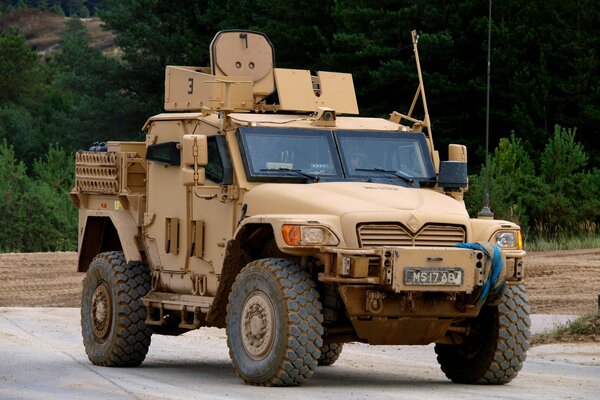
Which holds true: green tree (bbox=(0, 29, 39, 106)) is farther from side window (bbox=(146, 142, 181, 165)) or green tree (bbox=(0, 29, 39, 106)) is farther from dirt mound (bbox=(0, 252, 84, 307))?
side window (bbox=(146, 142, 181, 165))

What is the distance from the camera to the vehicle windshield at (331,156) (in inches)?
565

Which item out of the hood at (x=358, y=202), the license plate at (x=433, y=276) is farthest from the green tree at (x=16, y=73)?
the license plate at (x=433, y=276)

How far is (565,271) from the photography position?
27.8 metres

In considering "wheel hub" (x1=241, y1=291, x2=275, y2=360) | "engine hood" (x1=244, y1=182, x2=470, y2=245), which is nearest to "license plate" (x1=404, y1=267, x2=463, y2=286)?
"engine hood" (x1=244, y1=182, x2=470, y2=245)

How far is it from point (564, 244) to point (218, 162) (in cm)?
2035

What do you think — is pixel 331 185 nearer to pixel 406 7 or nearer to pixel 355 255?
pixel 355 255

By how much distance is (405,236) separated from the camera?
43.5 feet

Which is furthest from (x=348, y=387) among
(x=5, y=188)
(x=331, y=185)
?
(x=5, y=188)

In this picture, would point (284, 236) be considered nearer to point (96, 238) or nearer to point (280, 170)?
point (280, 170)

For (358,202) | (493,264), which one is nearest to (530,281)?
(493,264)

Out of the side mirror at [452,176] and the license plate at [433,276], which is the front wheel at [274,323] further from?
the side mirror at [452,176]

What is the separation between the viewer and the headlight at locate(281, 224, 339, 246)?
42.5 ft

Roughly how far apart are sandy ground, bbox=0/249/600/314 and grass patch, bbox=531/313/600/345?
351 cm

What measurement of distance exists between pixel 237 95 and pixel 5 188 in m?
24.9
